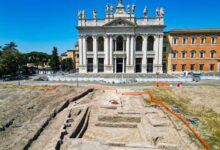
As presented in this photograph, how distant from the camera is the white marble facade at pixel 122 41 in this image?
44.0 m

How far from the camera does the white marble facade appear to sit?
43969mm

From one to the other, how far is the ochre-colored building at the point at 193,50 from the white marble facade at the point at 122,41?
165 inches

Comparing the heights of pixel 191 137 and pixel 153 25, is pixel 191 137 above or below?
below

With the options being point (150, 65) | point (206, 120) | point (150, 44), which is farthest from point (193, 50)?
point (206, 120)

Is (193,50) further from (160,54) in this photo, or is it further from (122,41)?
(122,41)

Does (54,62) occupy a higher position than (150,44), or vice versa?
(150,44)

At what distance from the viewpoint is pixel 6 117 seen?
38.0ft

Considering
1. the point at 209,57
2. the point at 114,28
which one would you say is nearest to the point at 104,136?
the point at 114,28

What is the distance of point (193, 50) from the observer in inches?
1799

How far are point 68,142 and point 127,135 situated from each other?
14.4 ft

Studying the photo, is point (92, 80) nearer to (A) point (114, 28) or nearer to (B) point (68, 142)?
(A) point (114, 28)

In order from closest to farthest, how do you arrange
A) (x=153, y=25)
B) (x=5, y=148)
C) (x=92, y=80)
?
(x=5, y=148)
(x=92, y=80)
(x=153, y=25)

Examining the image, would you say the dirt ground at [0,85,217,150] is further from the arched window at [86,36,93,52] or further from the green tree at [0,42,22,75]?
the arched window at [86,36,93,52]

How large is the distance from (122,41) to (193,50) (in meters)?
21.3
